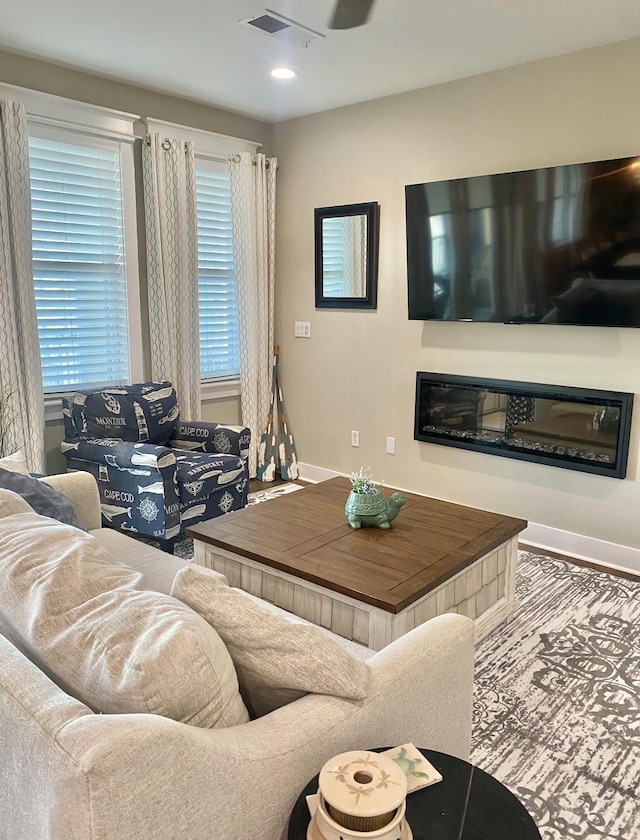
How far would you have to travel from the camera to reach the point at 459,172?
3932mm

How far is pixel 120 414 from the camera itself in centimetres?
380

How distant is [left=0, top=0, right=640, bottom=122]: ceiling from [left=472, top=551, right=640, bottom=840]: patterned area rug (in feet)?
8.85

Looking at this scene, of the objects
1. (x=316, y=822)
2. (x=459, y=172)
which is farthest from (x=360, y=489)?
(x=459, y=172)

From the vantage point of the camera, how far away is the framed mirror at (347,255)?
442 centimetres

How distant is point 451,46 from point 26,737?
354 cm

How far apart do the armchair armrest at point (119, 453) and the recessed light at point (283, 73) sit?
2.25 m

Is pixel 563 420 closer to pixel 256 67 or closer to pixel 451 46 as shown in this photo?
pixel 451 46

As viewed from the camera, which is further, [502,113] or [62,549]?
[502,113]

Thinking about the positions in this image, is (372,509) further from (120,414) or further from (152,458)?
(120,414)

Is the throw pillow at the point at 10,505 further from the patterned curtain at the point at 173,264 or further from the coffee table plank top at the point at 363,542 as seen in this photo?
the patterned curtain at the point at 173,264

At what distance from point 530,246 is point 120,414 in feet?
8.22

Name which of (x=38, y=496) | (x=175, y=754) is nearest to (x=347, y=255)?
(x=38, y=496)

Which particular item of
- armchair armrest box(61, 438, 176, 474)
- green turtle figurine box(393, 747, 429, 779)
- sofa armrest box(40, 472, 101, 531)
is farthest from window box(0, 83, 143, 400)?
green turtle figurine box(393, 747, 429, 779)

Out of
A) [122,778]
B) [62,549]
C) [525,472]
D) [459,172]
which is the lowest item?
[525,472]
